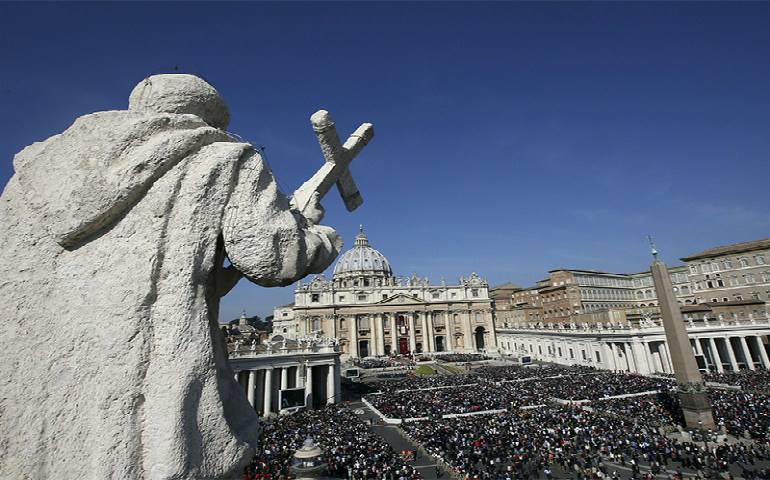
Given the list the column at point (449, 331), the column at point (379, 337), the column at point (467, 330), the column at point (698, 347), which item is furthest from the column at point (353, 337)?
the column at point (698, 347)

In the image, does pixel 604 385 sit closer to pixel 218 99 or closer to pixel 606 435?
pixel 606 435

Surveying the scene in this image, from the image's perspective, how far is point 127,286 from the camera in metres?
2.25

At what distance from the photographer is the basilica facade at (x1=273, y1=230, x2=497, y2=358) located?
2768 inches

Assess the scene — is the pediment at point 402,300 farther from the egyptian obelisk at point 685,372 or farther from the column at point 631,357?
the egyptian obelisk at point 685,372

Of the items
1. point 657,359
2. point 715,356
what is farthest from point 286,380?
point 715,356

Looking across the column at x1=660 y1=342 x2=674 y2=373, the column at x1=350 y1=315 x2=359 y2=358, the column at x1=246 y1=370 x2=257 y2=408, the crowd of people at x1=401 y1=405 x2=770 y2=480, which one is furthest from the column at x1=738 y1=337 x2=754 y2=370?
the column at x1=350 y1=315 x2=359 y2=358

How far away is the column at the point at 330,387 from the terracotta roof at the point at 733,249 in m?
47.6

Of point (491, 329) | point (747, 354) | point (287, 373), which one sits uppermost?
point (491, 329)

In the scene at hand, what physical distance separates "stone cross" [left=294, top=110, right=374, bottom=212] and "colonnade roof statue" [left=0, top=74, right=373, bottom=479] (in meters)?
0.98

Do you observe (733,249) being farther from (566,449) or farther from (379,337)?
(379,337)

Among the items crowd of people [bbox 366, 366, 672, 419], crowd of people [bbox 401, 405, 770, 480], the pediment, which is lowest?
crowd of people [bbox 401, 405, 770, 480]

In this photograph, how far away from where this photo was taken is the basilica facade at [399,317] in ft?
231

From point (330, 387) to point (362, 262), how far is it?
6679cm

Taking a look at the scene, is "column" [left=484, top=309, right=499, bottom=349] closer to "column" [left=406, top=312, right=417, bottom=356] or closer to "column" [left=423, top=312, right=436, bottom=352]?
"column" [left=423, top=312, right=436, bottom=352]
